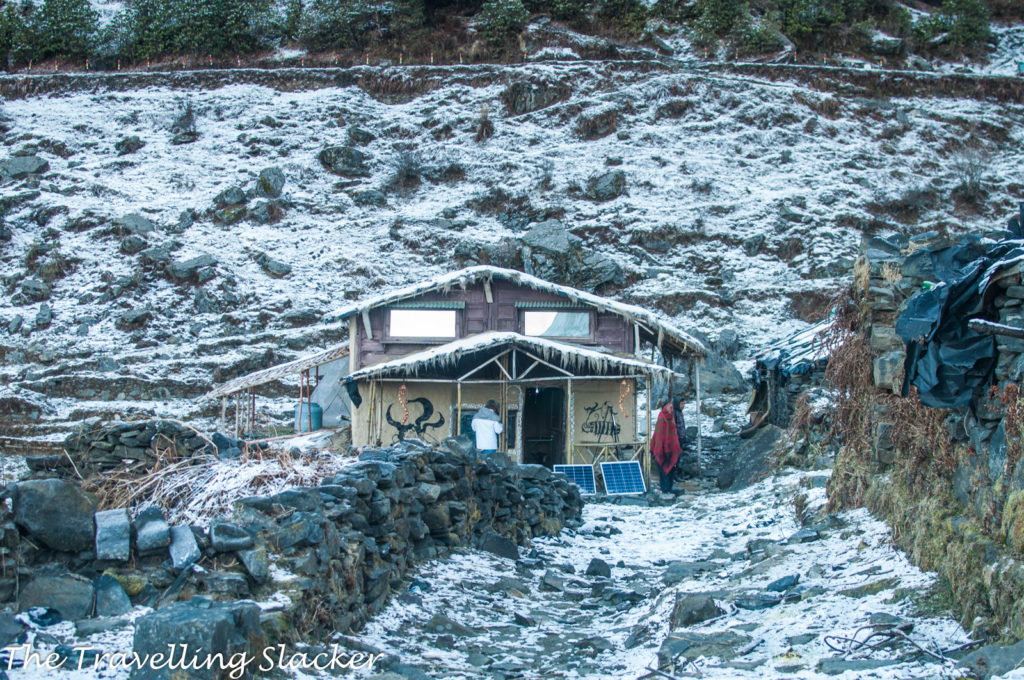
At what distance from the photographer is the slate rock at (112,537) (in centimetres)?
538

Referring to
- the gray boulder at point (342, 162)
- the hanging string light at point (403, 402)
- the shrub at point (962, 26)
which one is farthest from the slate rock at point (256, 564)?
the shrub at point (962, 26)

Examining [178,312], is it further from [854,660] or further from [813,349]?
[854,660]

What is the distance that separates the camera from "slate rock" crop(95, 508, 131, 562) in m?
5.38

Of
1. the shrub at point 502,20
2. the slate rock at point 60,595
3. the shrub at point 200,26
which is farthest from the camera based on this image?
the shrub at point 200,26

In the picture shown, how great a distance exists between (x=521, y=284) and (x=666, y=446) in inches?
225

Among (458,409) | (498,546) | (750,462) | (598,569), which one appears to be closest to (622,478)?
(750,462)

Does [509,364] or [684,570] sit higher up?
[509,364]

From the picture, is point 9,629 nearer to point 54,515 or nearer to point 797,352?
point 54,515

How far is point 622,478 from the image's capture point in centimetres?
1702

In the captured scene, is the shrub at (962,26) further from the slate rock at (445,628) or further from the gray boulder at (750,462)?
the slate rock at (445,628)

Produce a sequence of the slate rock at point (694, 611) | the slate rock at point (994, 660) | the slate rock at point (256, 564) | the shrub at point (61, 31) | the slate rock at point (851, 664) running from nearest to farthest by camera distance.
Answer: the slate rock at point (994, 660) < the slate rock at point (851, 664) < the slate rock at point (256, 564) < the slate rock at point (694, 611) < the shrub at point (61, 31)

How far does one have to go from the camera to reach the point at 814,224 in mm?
35562

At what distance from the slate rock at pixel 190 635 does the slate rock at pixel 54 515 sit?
1.13 meters

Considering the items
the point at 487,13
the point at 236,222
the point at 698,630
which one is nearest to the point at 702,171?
the point at 487,13
